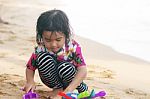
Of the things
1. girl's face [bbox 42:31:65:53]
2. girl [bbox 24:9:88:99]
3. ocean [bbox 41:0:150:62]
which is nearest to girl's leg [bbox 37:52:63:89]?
girl [bbox 24:9:88:99]

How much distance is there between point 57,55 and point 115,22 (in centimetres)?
454

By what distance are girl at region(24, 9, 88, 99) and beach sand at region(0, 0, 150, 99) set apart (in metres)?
0.29

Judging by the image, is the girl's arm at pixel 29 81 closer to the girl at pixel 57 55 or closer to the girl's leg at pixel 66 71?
the girl at pixel 57 55

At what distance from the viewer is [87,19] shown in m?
7.57

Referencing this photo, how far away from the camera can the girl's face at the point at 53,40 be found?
2.72m

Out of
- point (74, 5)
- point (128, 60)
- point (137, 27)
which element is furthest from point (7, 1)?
point (128, 60)

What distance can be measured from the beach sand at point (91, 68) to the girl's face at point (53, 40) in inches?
21.2

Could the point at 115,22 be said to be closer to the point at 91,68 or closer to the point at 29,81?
the point at 91,68

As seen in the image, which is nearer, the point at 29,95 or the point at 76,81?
the point at 76,81

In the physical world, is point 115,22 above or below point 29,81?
below

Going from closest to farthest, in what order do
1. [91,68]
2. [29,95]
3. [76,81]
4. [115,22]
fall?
[76,81], [29,95], [91,68], [115,22]

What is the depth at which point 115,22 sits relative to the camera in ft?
24.1

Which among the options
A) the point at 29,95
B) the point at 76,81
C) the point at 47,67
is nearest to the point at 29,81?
the point at 29,95

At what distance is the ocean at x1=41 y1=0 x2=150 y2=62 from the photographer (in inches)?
230
